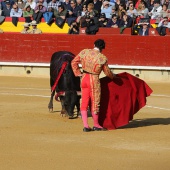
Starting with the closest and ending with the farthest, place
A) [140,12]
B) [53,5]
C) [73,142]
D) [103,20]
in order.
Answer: [73,142], [140,12], [103,20], [53,5]

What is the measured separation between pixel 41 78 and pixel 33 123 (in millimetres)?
7594

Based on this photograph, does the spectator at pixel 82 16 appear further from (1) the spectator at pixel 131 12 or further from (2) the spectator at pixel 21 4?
(2) the spectator at pixel 21 4

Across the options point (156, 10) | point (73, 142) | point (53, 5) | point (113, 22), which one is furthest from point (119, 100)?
point (53, 5)

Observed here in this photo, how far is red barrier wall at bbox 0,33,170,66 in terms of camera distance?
17.7 m

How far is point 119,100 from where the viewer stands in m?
10.1

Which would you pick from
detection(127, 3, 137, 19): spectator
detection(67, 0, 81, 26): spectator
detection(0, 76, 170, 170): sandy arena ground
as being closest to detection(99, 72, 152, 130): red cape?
detection(0, 76, 170, 170): sandy arena ground

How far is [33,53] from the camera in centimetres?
1900

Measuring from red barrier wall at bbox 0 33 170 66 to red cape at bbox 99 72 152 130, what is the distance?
724cm

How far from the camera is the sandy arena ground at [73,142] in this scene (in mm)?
7688

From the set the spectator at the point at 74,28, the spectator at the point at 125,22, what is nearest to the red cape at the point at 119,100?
the spectator at the point at 125,22

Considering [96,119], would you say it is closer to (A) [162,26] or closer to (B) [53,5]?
(A) [162,26]

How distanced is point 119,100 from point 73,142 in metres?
1.34

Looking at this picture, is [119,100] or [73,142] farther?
[119,100]

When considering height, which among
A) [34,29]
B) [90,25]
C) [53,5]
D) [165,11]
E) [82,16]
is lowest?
[34,29]
